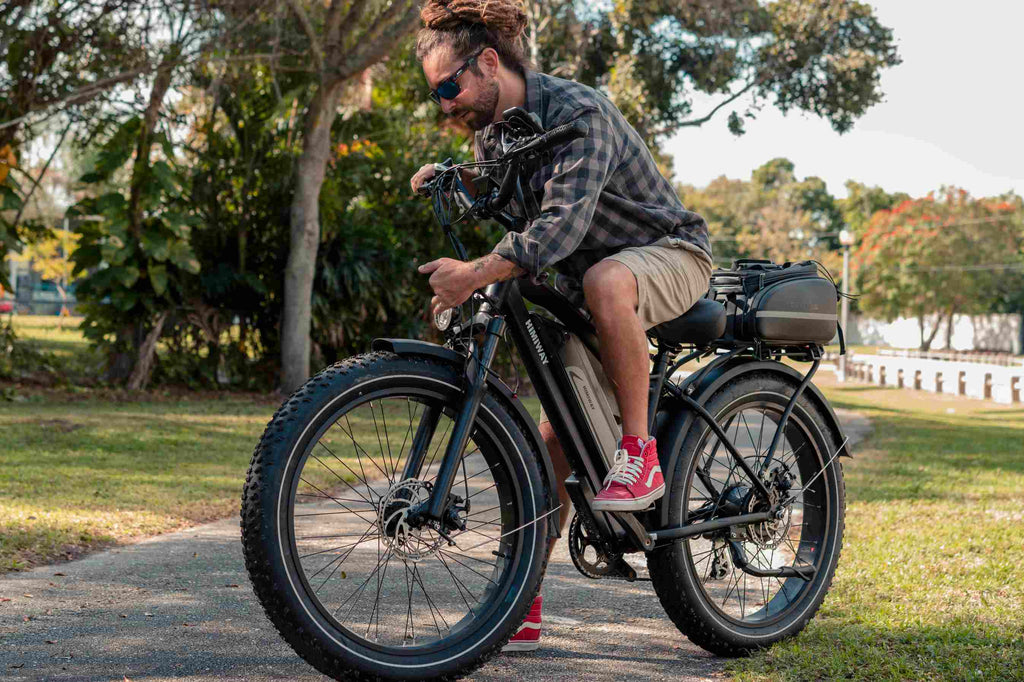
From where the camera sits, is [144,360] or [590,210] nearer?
[590,210]

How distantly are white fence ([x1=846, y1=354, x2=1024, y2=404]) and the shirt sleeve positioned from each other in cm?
2275

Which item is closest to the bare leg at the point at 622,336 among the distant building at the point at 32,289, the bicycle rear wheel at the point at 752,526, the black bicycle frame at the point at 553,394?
the black bicycle frame at the point at 553,394

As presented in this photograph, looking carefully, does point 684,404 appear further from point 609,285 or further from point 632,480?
point 609,285

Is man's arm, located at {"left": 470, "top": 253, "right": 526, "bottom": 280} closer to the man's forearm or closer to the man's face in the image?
the man's forearm

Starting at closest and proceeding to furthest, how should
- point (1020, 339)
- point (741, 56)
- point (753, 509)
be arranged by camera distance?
point (753, 509), point (741, 56), point (1020, 339)

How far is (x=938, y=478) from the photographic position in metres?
8.89

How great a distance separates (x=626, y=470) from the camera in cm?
333

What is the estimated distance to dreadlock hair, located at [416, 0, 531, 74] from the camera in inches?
128

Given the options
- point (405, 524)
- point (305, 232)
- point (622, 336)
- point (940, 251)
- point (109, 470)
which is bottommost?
point (109, 470)

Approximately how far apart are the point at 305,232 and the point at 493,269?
1141 cm

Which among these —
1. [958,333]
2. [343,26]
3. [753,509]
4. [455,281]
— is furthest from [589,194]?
[958,333]

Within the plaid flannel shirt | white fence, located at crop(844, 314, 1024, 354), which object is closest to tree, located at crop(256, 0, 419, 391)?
the plaid flannel shirt

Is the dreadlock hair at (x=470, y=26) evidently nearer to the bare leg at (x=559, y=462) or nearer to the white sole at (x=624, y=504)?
the bare leg at (x=559, y=462)

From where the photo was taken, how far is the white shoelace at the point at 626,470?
3.32 meters
